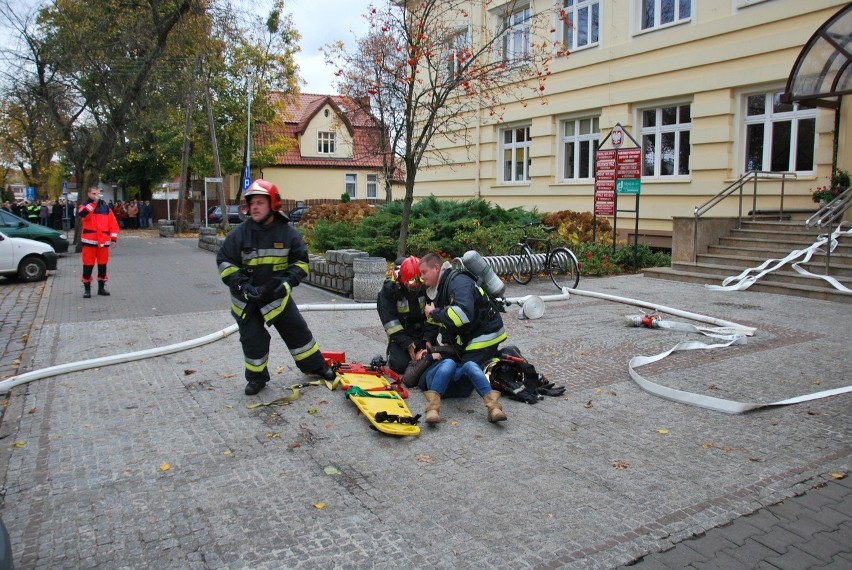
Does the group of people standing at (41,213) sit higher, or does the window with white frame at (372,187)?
the window with white frame at (372,187)

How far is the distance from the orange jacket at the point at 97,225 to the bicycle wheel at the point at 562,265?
8.23m

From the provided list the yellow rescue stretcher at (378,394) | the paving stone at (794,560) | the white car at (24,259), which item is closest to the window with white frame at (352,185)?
the white car at (24,259)

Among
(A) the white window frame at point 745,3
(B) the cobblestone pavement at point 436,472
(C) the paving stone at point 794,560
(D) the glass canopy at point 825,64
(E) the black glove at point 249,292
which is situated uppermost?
(A) the white window frame at point 745,3

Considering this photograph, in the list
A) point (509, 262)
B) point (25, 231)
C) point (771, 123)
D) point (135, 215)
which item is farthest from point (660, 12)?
point (135, 215)

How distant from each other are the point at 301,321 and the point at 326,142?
52753 millimetres

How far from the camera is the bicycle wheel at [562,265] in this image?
1342 centimetres

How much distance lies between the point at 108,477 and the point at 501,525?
2586 millimetres

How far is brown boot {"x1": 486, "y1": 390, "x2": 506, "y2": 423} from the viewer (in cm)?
545

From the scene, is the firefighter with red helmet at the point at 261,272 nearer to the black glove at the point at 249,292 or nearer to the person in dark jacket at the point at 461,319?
the black glove at the point at 249,292

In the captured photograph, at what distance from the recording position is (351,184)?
191 feet

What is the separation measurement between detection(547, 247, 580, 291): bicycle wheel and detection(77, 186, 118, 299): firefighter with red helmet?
8.23 metres

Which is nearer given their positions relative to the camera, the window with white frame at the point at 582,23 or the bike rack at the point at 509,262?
the bike rack at the point at 509,262

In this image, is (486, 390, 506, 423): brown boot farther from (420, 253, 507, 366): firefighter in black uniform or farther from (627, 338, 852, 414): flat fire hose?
(627, 338, 852, 414): flat fire hose

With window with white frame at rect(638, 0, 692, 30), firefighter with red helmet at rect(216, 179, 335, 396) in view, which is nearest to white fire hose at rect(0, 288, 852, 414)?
firefighter with red helmet at rect(216, 179, 335, 396)
